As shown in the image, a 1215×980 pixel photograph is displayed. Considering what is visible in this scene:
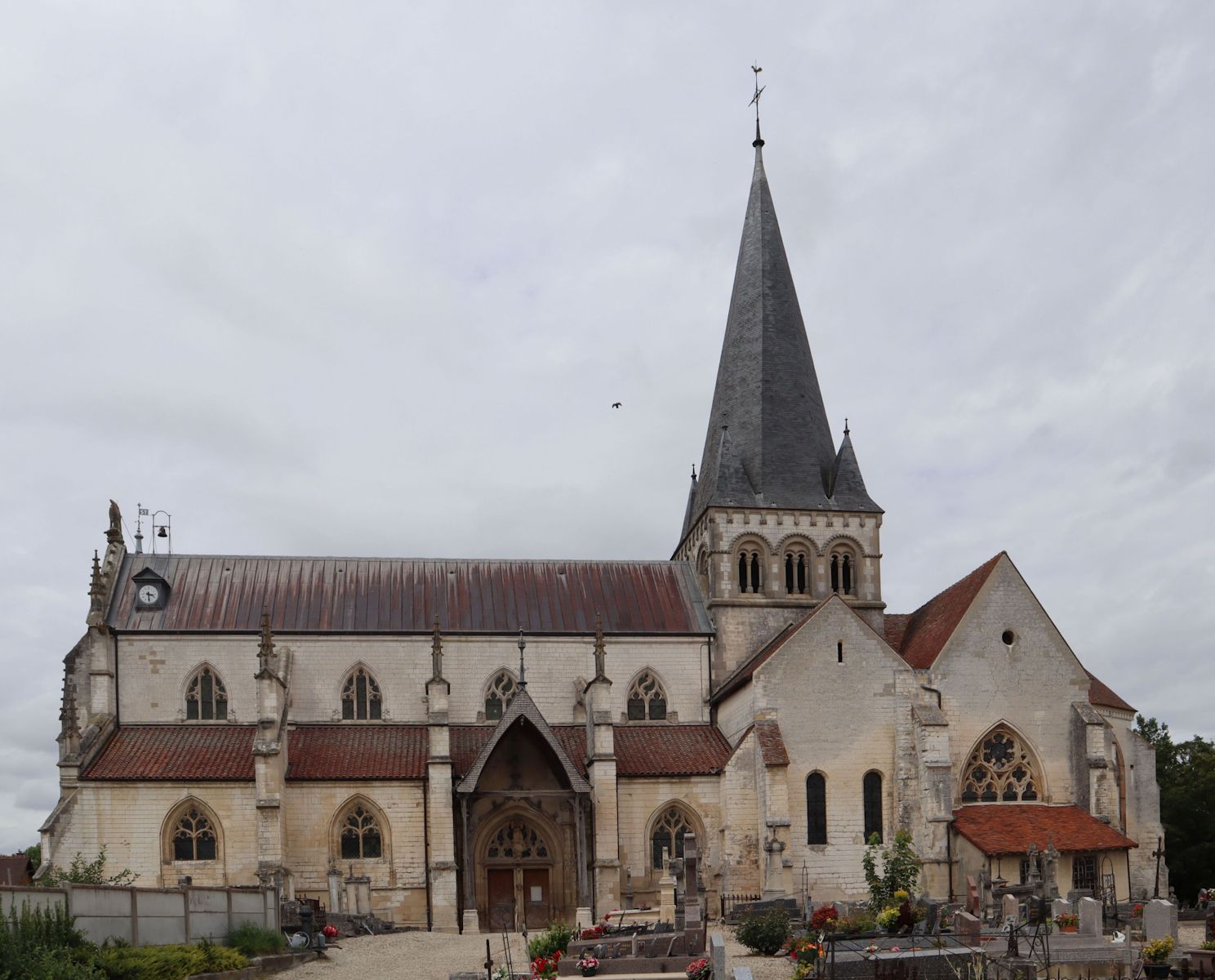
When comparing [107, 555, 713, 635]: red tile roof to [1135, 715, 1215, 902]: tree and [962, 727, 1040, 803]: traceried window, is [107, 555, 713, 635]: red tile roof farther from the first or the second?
[1135, 715, 1215, 902]: tree

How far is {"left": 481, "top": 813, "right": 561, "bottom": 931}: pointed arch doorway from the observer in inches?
1649

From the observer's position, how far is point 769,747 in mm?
41062

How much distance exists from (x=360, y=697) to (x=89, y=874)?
1087cm

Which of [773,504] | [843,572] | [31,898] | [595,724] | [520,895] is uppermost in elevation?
[773,504]

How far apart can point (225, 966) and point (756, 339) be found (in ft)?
108

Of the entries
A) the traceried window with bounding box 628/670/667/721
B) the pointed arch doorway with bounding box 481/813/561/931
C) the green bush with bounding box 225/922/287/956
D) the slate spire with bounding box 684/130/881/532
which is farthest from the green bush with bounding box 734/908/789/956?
the slate spire with bounding box 684/130/881/532

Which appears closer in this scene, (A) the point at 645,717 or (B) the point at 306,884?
(B) the point at 306,884

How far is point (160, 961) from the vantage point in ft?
80.1

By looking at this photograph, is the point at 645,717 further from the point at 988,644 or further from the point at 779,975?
the point at 779,975

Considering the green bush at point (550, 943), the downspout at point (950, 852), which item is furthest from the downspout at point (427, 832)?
the downspout at point (950, 852)

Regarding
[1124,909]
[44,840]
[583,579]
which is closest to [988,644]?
[1124,909]

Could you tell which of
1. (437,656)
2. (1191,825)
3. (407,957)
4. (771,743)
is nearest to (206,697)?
(437,656)

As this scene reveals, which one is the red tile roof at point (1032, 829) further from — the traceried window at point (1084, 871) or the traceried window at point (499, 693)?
the traceried window at point (499, 693)

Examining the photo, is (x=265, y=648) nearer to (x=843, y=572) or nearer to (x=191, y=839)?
(x=191, y=839)
